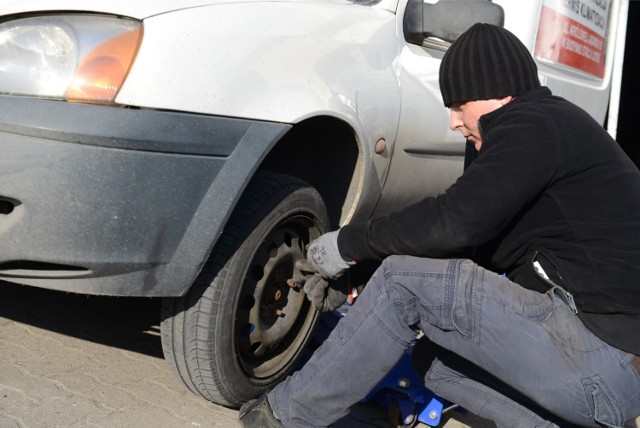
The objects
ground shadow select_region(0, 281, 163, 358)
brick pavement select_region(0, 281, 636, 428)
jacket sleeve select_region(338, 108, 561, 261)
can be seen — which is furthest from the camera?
ground shadow select_region(0, 281, 163, 358)

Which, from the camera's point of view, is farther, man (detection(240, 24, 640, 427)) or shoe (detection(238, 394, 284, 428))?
shoe (detection(238, 394, 284, 428))

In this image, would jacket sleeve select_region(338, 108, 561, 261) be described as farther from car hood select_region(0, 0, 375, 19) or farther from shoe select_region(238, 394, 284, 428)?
car hood select_region(0, 0, 375, 19)

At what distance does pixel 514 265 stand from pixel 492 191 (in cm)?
40

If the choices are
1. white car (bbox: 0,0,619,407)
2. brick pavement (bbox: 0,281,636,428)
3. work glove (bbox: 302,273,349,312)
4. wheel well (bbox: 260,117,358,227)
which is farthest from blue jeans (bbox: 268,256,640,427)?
wheel well (bbox: 260,117,358,227)

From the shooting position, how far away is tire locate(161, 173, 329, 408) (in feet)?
8.16

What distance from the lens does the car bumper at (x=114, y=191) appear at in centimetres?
212

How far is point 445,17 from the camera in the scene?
3066mm

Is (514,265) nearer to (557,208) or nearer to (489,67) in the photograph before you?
(557,208)

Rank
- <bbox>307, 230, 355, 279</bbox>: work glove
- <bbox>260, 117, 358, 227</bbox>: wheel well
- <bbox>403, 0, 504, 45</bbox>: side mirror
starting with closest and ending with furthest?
<bbox>307, 230, 355, 279</bbox>: work glove < <bbox>260, 117, 358, 227</bbox>: wheel well < <bbox>403, 0, 504, 45</bbox>: side mirror

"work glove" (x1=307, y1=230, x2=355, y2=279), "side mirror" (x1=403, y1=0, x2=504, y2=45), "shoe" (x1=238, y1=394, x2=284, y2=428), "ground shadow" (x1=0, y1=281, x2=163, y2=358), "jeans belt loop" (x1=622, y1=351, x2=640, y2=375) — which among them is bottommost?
"ground shadow" (x1=0, y1=281, x2=163, y2=358)

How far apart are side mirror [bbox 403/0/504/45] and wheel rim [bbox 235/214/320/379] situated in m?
0.89

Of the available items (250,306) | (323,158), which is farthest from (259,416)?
(323,158)

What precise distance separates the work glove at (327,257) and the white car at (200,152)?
0.55 ft

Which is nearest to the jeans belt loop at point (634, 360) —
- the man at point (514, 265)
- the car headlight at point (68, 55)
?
the man at point (514, 265)
